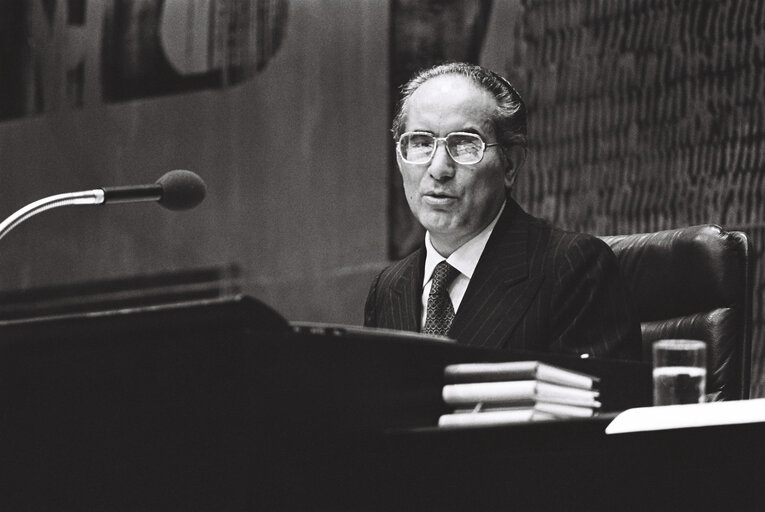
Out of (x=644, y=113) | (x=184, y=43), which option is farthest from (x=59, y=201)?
(x=184, y=43)

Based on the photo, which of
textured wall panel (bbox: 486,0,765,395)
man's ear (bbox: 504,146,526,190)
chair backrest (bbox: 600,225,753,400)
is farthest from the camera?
textured wall panel (bbox: 486,0,765,395)

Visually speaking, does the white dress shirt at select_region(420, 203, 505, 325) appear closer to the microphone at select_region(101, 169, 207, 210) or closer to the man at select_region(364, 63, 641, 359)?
the man at select_region(364, 63, 641, 359)

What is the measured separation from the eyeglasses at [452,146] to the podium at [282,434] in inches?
42.1

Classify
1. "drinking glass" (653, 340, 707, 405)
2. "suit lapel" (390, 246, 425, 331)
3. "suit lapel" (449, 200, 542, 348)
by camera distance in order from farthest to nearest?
"suit lapel" (390, 246, 425, 331) → "suit lapel" (449, 200, 542, 348) → "drinking glass" (653, 340, 707, 405)

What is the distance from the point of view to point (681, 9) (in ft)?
10.9

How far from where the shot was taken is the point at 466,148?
7.58 feet

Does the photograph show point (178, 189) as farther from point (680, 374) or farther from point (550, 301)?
point (680, 374)

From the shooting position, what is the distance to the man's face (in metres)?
2.29

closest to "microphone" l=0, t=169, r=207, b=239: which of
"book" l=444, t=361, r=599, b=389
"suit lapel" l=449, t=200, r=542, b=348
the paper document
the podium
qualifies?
"suit lapel" l=449, t=200, r=542, b=348

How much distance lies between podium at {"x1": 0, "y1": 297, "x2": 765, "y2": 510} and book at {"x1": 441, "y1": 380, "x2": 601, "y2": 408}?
0.03 metres

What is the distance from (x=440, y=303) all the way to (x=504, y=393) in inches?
37.9

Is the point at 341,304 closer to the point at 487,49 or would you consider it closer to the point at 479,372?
the point at 487,49

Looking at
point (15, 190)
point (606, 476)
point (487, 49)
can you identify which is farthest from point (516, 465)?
point (15, 190)

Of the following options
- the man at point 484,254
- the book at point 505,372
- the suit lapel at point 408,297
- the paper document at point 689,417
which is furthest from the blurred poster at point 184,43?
the paper document at point 689,417
